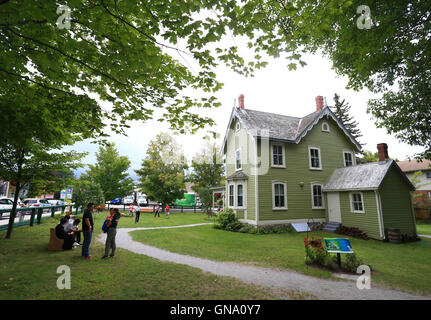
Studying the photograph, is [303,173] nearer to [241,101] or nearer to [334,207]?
[334,207]

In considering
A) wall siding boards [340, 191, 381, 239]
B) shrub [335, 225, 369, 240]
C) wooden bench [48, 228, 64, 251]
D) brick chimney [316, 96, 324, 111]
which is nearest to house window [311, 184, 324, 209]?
wall siding boards [340, 191, 381, 239]

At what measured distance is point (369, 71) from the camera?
905 centimetres

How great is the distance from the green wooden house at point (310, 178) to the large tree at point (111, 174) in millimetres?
21480

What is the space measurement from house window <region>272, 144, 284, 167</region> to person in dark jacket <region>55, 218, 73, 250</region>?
14094mm

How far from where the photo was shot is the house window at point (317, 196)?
17984mm

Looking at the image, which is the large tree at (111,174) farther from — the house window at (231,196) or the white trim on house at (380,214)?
the white trim on house at (380,214)

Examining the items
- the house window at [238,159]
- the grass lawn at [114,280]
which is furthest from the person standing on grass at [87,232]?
the house window at [238,159]

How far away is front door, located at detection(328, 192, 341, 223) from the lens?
1684 centimetres

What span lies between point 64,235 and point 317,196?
18.0 m

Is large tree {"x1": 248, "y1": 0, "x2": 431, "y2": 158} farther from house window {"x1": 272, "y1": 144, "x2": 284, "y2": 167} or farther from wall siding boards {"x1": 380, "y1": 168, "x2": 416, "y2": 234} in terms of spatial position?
house window {"x1": 272, "y1": 144, "x2": 284, "y2": 167}
